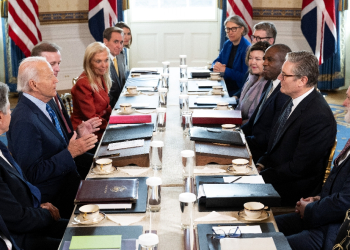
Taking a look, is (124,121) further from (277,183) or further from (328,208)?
(328,208)

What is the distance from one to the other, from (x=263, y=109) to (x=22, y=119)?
73.1 inches

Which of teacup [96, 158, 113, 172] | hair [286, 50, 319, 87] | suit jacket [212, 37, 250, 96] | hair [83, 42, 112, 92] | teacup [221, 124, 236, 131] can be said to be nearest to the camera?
teacup [96, 158, 113, 172]

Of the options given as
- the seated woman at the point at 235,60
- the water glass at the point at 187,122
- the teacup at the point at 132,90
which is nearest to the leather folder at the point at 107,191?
the water glass at the point at 187,122

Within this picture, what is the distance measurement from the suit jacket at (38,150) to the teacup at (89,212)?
84cm

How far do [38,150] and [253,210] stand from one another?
1447mm

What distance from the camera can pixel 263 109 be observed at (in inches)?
142

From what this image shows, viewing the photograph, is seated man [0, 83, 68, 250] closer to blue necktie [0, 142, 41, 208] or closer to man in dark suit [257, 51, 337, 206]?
blue necktie [0, 142, 41, 208]

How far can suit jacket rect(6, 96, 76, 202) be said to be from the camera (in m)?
2.72

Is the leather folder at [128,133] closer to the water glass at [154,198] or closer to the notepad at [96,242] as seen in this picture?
the water glass at [154,198]

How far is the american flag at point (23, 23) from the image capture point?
741 centimetres

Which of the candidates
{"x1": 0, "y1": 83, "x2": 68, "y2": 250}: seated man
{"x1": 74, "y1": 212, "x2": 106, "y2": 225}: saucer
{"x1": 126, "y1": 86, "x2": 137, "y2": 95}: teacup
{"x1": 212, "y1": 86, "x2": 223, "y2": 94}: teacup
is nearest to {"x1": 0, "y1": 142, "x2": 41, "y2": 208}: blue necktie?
{"x1": 0, "y1": 83, "x2": 68, "y2": 250}: seated man

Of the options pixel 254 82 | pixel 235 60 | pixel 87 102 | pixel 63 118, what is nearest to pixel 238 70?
Result: pixel 235 60

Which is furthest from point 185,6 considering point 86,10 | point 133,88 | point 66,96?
point 66,96

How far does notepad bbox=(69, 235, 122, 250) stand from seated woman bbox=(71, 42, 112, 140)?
2427 mm
